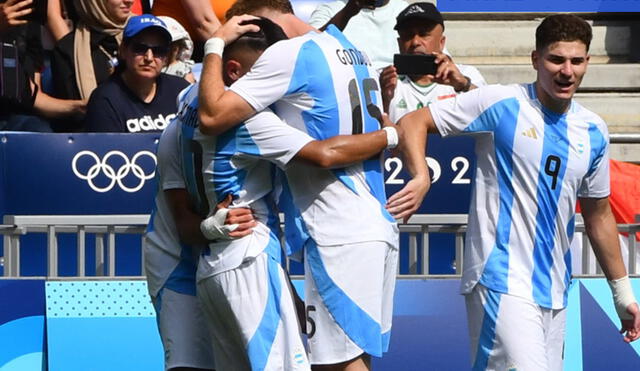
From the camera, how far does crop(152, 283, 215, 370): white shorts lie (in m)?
5.58

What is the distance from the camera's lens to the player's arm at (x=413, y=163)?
17.5 ft

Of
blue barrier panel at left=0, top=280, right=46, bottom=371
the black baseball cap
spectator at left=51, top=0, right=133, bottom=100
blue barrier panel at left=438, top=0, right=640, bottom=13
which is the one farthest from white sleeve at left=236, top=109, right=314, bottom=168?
blue barrier panel at left=438, top=0, right=640, bottom=13

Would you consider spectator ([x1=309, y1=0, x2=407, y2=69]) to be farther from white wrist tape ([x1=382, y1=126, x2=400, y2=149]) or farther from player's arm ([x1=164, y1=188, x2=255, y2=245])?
white wrist tape ([x1=382, y1=126, x2=400, y2=149])

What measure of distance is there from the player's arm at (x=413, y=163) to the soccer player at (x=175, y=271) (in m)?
0.84

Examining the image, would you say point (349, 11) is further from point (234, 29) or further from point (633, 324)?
point (234, 29)

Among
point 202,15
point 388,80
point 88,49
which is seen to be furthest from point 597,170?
point 202,15

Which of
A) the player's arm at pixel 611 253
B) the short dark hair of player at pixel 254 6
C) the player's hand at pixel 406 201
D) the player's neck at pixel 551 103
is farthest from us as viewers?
the player's arm at pixel 611 253

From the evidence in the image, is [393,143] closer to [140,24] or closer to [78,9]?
[140,24]

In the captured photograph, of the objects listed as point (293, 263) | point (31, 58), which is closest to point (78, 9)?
point (31, 58)

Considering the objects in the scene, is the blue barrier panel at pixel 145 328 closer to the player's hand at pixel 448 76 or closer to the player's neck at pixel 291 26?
the player's hand at pixel 448 76

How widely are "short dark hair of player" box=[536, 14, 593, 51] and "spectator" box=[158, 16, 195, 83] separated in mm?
3158

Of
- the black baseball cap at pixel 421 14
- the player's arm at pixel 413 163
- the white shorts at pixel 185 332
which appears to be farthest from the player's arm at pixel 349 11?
the white shorts at pixel 185 332

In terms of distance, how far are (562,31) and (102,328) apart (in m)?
2.86

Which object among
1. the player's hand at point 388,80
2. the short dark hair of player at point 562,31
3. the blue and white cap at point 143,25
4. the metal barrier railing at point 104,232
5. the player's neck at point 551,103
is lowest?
the metal barrier railing at point 104,232
